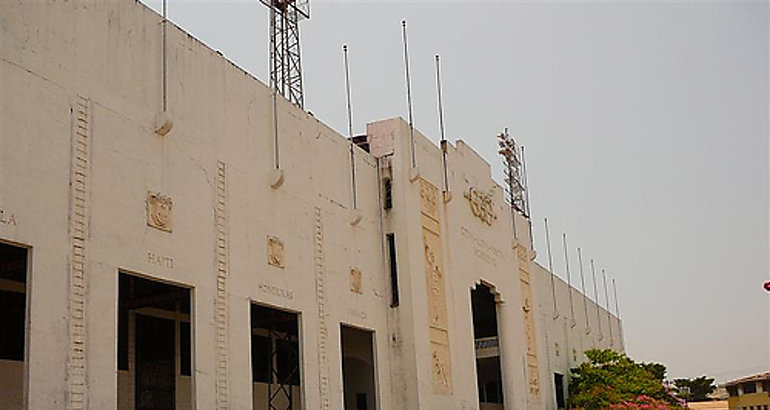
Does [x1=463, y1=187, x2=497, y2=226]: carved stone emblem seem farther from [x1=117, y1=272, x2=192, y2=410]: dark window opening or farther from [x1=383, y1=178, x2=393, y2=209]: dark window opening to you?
[x1=117, y1=272, x2=192, y2=410]: dark window opening

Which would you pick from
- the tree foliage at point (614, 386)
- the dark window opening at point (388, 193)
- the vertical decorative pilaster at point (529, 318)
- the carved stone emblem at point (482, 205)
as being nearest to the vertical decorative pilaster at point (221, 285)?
the dark window opening at point (388, 193)

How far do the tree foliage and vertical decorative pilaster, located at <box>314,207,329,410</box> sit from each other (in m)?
22.0

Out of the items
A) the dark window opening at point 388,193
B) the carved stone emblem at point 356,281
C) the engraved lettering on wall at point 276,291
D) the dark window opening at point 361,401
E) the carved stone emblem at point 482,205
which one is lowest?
the dark window opening at point 361,401

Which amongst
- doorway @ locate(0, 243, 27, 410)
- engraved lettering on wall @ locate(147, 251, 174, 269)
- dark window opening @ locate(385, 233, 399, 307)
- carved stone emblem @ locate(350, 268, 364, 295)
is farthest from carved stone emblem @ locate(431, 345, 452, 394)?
engraved lettering on wall @ locate(147, 251, 174, 269)

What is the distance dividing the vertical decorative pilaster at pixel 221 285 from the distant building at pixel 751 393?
189 feet

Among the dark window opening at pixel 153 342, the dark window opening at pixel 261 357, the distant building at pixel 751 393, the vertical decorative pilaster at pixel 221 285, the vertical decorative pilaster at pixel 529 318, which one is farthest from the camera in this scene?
the distant building at pixel 751 393

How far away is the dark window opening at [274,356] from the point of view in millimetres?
26281

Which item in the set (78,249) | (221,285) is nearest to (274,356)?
(221,285)

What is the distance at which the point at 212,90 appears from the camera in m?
19.1

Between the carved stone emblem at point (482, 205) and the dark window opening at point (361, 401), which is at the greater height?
the carved stone emblem at point (482, 205)

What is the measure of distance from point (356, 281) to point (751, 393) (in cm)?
5540

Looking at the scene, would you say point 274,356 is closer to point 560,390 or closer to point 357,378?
point 357,378

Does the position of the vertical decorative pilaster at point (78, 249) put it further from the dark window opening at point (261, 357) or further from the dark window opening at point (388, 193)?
the dark window opening at point (261, 357)

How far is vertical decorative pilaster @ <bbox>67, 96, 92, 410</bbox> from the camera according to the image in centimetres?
1445
